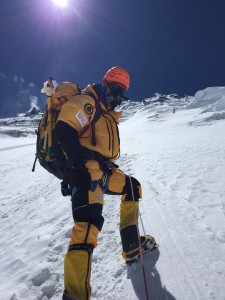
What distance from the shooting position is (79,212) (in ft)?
10.8

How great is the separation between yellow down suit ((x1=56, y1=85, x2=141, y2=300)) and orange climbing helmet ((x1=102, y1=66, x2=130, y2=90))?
46cm

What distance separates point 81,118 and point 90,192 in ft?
3.23

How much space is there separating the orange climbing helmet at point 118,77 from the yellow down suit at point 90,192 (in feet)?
1.50

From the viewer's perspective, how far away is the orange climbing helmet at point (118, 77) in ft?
14.6

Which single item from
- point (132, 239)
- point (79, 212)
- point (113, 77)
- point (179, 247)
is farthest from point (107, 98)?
point (179, 247)

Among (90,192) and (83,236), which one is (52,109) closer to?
(90,192)

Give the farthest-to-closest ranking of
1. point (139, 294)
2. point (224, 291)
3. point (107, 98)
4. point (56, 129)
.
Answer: point (107, 98) < point (56, 129) < point (139, 294) < point (224, 291)

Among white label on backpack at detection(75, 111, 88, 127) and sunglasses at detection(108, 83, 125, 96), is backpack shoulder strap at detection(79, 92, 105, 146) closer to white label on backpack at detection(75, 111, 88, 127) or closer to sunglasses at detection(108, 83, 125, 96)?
white label on backpack at detection(75, 111, 88, 127)

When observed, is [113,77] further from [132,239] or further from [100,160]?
[132,239]

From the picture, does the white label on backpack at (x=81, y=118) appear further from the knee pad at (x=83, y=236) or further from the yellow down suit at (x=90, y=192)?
the knee pad at (x=83, y=236)

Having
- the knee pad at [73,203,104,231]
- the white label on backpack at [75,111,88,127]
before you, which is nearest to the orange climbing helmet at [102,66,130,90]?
the white label on backpack at [75,111,88,127]

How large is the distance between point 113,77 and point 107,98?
37 centimetres

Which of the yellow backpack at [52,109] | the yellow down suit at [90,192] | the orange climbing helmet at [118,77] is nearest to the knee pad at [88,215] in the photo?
the yellow down suit at [90,192]

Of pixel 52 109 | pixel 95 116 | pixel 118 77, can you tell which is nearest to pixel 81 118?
pixel 95 116
